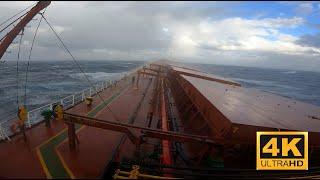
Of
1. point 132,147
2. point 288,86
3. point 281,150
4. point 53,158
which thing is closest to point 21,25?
point 53,158

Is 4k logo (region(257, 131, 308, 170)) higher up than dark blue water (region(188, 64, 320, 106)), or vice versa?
4k logo (region(257, 131, 308, 170))

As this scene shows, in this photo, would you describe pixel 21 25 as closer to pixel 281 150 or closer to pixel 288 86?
pixel 281 150

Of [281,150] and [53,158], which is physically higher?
[281,150]

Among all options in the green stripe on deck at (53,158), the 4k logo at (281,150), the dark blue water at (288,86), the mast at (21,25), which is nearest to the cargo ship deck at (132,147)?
the green stripe on deck at (53,158)

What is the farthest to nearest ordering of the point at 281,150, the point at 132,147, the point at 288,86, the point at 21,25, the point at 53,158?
the point at 288,86 < the point at 21,25 < the point at 132,147 < the point at 53,158 < the point at 281,150

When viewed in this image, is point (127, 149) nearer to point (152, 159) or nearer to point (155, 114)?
point (152, 159)

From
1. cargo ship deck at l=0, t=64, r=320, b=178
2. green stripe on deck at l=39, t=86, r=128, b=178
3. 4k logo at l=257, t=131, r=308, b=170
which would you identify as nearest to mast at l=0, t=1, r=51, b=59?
cargo ship deck at l=0, t=64, r=320, b=178

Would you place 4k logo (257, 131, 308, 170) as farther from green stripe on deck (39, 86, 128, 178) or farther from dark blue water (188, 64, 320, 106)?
dark blue water (188, 64, 320, 106)

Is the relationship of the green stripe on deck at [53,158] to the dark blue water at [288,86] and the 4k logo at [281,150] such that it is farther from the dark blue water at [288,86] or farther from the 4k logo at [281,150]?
the dark blue water at [288,86]
